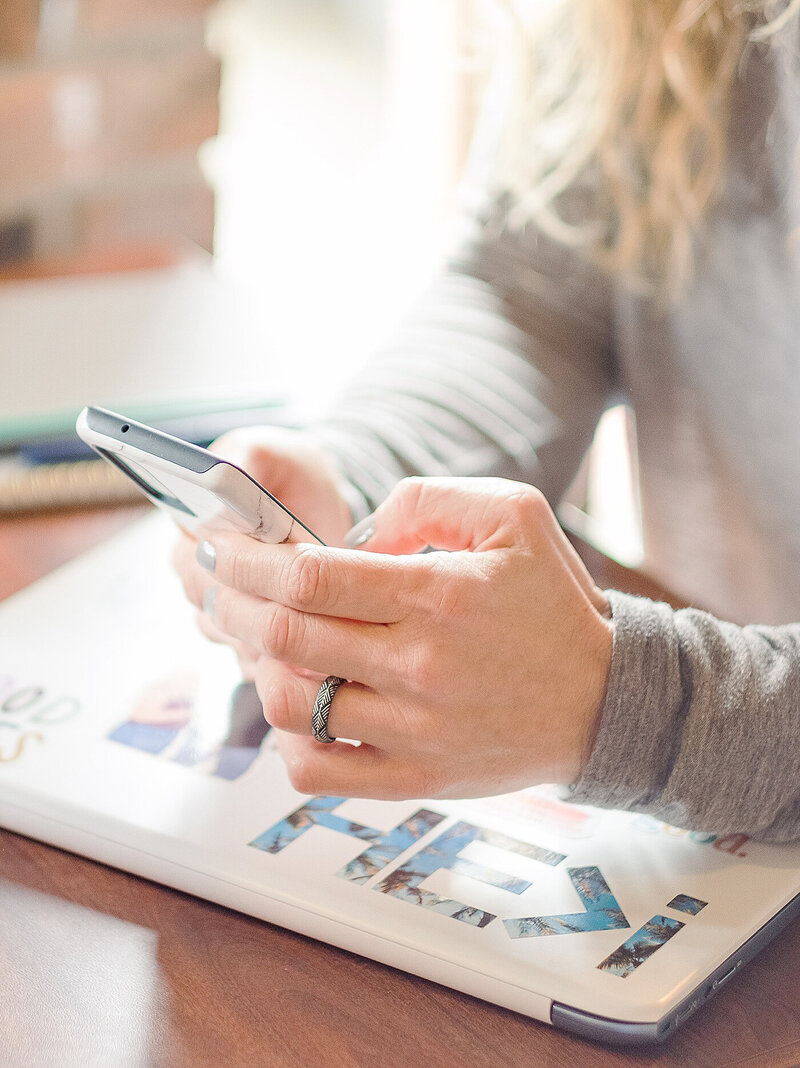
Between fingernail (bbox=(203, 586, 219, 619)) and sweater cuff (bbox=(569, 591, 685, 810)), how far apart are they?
0.62 feet

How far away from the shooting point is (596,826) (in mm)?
490

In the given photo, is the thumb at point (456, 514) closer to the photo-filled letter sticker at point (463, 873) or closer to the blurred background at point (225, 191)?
the photo-filled letter sticker at point (463, 873)

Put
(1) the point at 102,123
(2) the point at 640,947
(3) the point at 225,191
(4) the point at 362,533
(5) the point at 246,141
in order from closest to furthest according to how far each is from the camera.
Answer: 1. (2) the point at 640,947
2. (4) the point at 362,533
3. (1) the point at 102,123
4. (3) the point at 225,191
5. (5) the point at 246,141

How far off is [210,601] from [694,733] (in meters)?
0.23

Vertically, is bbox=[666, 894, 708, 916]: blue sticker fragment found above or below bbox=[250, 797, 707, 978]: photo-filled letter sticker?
above

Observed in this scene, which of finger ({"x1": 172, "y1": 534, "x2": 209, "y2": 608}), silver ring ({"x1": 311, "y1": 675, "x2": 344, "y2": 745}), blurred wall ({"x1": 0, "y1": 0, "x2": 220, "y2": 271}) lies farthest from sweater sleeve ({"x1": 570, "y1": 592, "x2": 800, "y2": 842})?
blurred wall ({"x1": 0, "y1": 0, "x2": 220, "y2": 271})

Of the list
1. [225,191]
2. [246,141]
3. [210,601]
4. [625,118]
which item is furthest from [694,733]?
[246,141]

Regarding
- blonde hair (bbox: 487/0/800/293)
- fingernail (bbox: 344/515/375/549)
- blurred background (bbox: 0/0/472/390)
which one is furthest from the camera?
blurred background (bbox: 0/0/472/390)

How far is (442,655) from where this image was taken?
43 cm

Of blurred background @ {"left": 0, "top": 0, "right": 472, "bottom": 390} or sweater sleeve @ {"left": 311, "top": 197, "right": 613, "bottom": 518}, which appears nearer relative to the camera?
sweater sleeve @ {"left": 311, "top": 197, "right": 613, "bottom": 518}

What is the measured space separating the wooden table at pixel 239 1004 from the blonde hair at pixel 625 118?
523mm

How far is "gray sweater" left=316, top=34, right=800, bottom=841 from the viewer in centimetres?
45

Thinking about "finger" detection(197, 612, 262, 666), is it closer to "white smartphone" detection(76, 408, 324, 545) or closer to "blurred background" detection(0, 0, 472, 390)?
"white smartphone" detection(76, 408, 324, 545)

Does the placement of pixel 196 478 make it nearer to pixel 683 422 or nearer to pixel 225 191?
pixel 683 422
